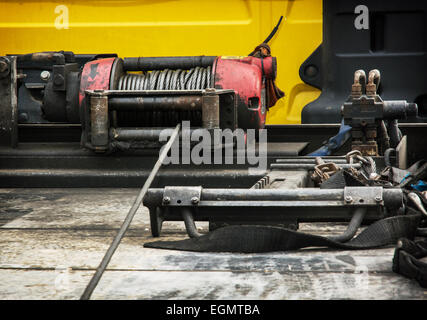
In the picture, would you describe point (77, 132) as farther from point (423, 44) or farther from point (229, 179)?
point (423, 44)

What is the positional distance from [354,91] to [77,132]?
71.1 inches

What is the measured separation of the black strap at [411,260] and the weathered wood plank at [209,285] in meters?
0.03

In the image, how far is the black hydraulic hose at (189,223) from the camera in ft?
7.90

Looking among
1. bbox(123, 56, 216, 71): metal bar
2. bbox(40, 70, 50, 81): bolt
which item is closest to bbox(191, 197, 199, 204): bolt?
bbox(123, 56, 216, 71): metal bar

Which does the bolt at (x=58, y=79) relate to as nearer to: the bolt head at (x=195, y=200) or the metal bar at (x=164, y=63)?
the metal bar at (x=164, y=63)

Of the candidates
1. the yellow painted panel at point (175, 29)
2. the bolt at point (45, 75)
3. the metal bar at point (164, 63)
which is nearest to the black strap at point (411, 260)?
the metal bar at point (164, 63)

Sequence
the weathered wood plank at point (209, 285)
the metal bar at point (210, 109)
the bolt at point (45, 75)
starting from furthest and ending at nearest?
1. the bolt at point (45, 75)
2. the metal bar at point (210, 109)
3. the weathered wood plank at point (209, 285)

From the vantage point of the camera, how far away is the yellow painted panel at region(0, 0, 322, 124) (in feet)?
14.7

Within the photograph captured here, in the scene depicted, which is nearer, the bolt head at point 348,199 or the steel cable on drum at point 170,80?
the bolt head at point 348,199

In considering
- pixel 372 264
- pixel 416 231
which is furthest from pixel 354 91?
pixel 372 264

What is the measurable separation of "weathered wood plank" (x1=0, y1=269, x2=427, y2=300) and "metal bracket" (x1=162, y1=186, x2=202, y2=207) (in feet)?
1.39

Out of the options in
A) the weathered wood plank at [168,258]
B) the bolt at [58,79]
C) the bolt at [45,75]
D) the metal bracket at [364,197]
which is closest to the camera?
the weathered wood plank at [168,258]

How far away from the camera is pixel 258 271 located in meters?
2.05

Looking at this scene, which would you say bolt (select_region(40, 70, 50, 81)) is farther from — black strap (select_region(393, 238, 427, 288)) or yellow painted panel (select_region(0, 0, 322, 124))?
black strap (select_region(393, 238, 427, 288))
